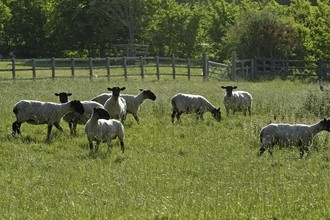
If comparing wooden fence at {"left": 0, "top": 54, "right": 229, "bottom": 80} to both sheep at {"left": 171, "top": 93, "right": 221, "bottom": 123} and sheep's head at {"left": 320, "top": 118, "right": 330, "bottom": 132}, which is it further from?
sheep's head at {"left": 320, "top": 118, "right": 330, "bottom": 132}

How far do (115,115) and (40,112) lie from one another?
2.17 m

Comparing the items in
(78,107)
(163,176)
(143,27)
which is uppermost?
(143,27)

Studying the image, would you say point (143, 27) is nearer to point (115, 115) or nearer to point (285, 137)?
point (115, 115)

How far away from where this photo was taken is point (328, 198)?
320 inches

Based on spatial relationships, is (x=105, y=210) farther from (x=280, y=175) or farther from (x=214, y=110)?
(x=214, y=110)

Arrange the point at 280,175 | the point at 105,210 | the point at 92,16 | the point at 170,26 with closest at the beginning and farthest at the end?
the point at 105,210 → the point at 280,175 → the point at 92,16 → the point at 170,26

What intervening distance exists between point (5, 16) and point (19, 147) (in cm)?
4591

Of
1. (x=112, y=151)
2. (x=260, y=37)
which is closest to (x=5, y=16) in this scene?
(x=260, y=37)

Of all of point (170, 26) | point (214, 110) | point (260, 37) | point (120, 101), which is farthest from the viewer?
point (170, 26)

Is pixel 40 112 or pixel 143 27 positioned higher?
pixel 143 27

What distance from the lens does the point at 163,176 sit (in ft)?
31.4

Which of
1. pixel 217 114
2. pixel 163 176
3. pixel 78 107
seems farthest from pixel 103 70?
pixel 163 176

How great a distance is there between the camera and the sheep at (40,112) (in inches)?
523

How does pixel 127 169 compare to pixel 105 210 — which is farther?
pixel 127 169
